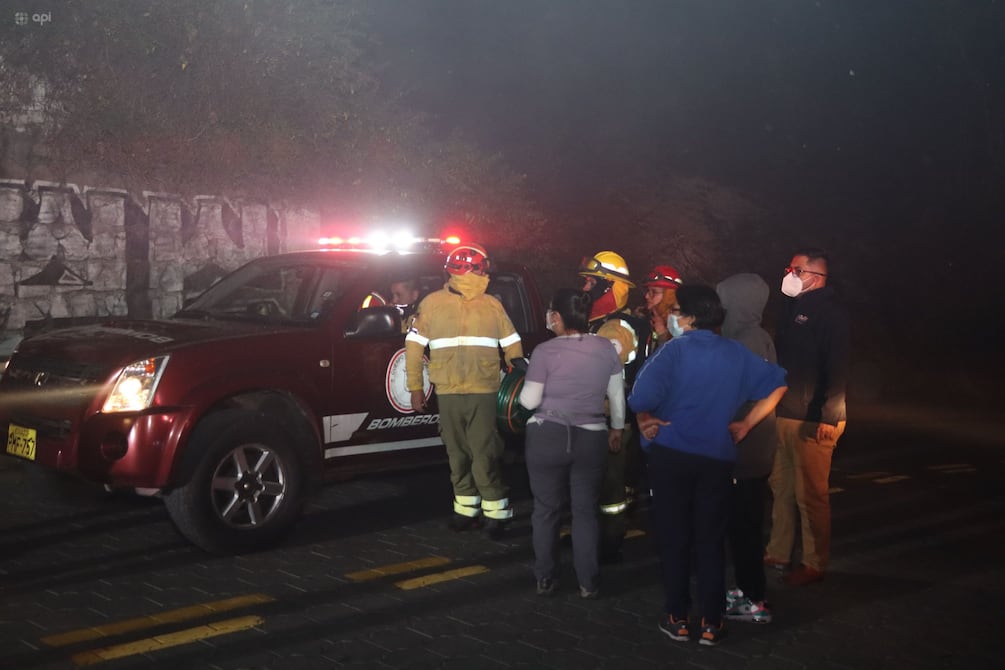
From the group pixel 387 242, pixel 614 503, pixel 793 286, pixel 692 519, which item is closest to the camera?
pixel 692 519

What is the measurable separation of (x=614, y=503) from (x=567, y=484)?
793 millimetres

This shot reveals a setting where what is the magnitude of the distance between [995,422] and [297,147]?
10731 mm

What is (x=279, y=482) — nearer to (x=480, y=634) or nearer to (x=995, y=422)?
(x=480, y=634)

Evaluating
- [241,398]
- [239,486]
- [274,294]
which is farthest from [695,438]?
[274,294]

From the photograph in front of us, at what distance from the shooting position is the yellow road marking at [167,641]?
4.79 m

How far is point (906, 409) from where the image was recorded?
15984mm

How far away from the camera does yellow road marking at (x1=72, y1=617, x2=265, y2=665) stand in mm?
4789

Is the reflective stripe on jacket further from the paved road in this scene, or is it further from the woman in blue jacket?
the woman in blue jacket

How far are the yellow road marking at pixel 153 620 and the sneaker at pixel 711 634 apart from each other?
7.37 ft

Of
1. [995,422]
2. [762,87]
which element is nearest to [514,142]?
[762,87]

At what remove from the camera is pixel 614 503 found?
6.56 m

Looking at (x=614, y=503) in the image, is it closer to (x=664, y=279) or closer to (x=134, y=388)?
(x=664, y=279)

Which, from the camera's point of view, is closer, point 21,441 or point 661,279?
point 21,441

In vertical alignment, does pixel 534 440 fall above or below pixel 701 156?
below
